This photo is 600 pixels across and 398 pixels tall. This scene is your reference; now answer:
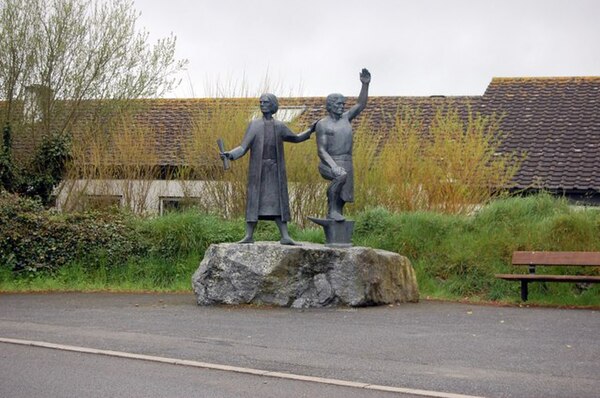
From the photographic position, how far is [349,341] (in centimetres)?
1105

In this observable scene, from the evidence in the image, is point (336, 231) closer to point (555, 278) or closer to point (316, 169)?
point (555, 278)

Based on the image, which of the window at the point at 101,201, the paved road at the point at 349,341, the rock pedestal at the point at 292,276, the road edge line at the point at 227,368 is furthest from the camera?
the window at the point at 101,201

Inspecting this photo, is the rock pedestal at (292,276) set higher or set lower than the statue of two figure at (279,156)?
lower

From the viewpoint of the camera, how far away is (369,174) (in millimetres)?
22812

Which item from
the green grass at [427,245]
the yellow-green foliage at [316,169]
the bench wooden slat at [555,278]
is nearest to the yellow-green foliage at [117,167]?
the yellow-green foliage at [316,169]

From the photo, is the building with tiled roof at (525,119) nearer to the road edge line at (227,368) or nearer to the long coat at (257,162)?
the long coat at (257,162)

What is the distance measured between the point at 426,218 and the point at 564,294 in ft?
12.0

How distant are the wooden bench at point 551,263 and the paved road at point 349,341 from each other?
3.10 feet

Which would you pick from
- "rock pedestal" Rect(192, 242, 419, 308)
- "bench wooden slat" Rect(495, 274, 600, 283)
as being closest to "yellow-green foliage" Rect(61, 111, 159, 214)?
"rock pedestal" Rect(192, 242, 419, 308)

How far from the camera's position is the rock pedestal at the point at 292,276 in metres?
14.9

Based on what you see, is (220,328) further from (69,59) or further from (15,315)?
(69,59)

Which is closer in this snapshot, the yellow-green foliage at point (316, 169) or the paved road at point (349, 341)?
the paved road at point (349, 341)

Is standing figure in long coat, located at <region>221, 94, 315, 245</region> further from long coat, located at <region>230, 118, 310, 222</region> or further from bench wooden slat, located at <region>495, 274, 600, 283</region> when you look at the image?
bench wooden slat, located at <region>495, 274, 600, 283</region>

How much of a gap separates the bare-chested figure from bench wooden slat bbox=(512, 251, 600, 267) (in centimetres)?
317
